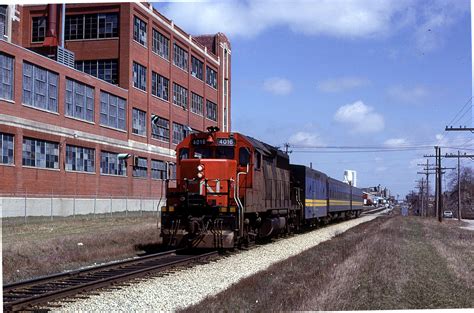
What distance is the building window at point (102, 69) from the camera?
179ft

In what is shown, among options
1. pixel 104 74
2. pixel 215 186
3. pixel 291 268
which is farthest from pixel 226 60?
pixel 291 268

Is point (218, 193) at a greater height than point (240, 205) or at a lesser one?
greater

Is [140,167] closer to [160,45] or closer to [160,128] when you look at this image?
[160,128]

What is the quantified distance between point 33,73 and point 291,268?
31974 mm

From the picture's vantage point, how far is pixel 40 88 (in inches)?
1710

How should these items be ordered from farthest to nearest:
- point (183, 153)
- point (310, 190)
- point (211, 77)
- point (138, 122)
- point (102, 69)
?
point (211, 77), point (138, 122), point (102, 69), point (310, 190), point (183, 153)

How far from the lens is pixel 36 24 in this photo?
5362cm

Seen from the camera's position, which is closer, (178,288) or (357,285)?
(357,285)

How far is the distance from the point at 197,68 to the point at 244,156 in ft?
153

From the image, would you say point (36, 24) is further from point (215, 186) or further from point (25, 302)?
point (25, 302)

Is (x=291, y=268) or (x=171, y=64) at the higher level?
(x=171, y=64)

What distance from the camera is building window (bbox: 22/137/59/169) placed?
41312mm

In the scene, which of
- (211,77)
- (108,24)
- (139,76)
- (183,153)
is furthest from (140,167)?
(183,153)

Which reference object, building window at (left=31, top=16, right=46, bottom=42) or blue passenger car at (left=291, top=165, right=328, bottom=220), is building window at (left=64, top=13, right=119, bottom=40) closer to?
building window at (left=31, top=16, right=46, bottom=42)
